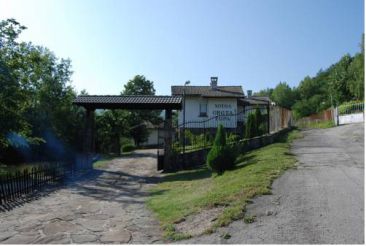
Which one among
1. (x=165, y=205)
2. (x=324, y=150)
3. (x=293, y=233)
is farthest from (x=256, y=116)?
(x=293, y=233)

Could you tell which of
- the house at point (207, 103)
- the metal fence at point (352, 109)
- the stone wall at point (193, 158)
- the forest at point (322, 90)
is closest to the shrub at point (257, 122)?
the stone wall at point (193, 158)

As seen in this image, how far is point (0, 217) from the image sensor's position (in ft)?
29.0

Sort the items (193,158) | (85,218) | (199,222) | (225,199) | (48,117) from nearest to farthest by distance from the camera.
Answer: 1. (199,222)
2. (225,199)
3. (85,218)
4. (193,158)
5. (48,117)

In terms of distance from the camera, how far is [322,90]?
9288cm

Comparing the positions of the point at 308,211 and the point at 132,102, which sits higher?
the point at 132,102

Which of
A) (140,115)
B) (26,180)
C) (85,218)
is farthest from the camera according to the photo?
(140,115)

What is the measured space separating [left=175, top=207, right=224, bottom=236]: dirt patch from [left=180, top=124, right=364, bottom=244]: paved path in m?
0.39

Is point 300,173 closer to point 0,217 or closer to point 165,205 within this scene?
point 165,205

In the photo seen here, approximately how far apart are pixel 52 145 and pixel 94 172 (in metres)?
17.1

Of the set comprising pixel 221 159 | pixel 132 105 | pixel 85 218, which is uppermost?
pixel 132 105

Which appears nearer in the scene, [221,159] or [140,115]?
[221,159]

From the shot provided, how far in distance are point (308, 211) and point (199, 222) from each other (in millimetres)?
1893

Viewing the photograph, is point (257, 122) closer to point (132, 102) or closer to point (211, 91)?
point (132, 102)

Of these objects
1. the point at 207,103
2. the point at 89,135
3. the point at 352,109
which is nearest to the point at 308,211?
the point at 89,135
